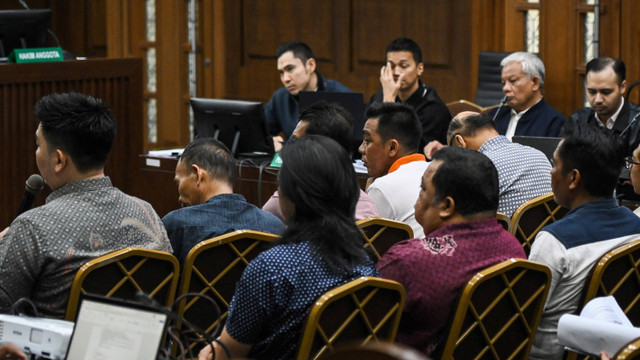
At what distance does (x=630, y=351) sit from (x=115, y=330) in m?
0.85

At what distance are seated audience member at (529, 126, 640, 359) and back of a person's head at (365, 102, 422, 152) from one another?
43.3 inches

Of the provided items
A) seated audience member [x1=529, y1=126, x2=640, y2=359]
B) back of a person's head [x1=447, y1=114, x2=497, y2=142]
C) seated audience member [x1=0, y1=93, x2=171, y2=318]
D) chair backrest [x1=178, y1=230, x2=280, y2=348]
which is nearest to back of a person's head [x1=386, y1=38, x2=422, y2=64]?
back of a person's head [x1=447, y1=114, x2=497, y2=142]

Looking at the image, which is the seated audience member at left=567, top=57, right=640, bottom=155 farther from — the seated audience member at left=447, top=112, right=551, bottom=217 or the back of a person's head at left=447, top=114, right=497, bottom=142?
the seated audience member at left=447, top=112, right=551, bottom=217

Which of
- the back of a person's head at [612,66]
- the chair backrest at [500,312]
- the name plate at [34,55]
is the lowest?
the chair backrest at [500,312]

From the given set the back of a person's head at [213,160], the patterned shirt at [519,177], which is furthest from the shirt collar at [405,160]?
the back of a person's head at [213,160]

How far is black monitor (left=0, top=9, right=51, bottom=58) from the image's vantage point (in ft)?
17.5

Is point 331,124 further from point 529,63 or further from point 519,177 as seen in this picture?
point 529,63

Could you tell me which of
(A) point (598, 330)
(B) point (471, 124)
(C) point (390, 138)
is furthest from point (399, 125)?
(A) point (598, 330)

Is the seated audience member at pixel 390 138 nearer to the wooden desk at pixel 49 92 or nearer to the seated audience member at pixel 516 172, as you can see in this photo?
the seated audience member at pixel 516 172

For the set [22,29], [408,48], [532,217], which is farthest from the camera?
[408,48]

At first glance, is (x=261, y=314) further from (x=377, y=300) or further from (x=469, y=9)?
(x=469, y=9)

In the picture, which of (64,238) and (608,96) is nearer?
(64,238)

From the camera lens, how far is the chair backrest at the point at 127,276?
2.30 metres

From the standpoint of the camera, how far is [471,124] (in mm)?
3811
